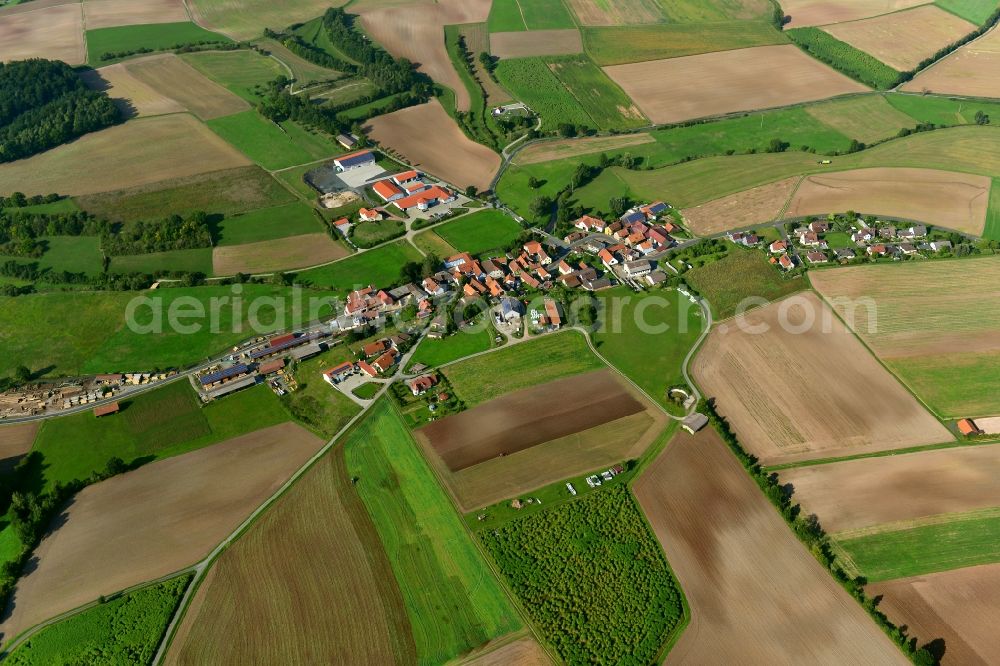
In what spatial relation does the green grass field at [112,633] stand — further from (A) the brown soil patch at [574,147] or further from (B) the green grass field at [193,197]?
(A) the brown soil patch at [574,147]

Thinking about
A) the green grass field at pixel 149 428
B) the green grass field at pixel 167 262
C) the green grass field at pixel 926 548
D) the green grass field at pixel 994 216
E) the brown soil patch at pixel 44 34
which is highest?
the brown soil patch at pixel 44 34

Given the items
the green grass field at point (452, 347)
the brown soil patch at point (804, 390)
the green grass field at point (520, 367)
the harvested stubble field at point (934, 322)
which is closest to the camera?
the brown soil patch at point (804, 390)

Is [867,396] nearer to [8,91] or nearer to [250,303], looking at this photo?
[250,303]

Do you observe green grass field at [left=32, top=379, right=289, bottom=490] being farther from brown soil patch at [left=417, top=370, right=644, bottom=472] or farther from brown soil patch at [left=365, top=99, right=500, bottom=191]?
brown soil patch at [left=365, top=99, right=500, bottom=191]

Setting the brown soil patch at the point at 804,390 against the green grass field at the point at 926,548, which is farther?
the brown soil patch at the point at 804,390

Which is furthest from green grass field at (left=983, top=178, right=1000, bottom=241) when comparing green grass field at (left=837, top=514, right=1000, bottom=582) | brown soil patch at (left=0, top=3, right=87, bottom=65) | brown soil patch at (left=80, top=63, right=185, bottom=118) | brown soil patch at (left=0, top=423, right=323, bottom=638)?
brown soil patch at (left=0, top=3, right=87, bottom=65)

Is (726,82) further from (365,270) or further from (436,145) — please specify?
(365,270)

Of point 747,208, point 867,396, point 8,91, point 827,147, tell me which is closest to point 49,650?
point 867,396

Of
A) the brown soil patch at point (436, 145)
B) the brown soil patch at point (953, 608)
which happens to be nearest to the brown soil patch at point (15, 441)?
the brown soil patch at point (436, 145)
